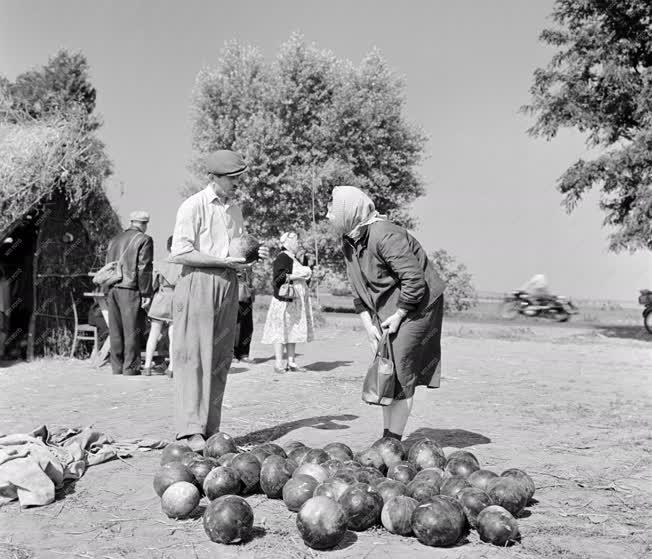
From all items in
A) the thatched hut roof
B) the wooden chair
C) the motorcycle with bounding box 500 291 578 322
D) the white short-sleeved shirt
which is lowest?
the wooden chair

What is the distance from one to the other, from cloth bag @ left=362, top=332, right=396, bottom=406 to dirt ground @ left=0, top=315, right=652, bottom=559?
1.02 m

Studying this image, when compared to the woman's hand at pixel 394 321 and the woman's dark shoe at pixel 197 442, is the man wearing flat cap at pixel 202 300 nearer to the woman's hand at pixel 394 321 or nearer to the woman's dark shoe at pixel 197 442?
the woman's dark shoe at pixel 197 442

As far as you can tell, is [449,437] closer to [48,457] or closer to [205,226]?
[205,226]

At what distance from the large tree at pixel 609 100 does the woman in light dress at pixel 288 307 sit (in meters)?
11.0

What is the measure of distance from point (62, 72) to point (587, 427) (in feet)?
141

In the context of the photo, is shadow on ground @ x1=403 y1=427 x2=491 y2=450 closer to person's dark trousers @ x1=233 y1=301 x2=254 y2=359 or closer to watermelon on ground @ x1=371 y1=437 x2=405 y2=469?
watermelon on ground @ x1=371 y1=437 x2=405 y2=469

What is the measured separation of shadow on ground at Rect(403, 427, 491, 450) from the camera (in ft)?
21.6

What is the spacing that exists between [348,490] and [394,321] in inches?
66.3

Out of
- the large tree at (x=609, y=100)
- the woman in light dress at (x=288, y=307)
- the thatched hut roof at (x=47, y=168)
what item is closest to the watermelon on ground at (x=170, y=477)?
the woman in light dress at (x=288, y=307)

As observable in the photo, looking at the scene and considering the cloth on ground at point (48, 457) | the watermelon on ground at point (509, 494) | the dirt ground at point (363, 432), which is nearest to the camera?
the dirt ground at point (363, 432)

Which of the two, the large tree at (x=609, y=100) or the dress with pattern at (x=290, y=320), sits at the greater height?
the large tree at (x=609, y=100)

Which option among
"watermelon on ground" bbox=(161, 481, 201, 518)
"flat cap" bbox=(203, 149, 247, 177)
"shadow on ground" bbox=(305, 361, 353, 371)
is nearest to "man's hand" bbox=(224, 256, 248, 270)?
"flat cap" bbox=(203, 149, 247, 177)

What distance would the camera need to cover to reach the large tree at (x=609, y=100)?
60.6 feet

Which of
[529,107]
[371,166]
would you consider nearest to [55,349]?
[529,107]
